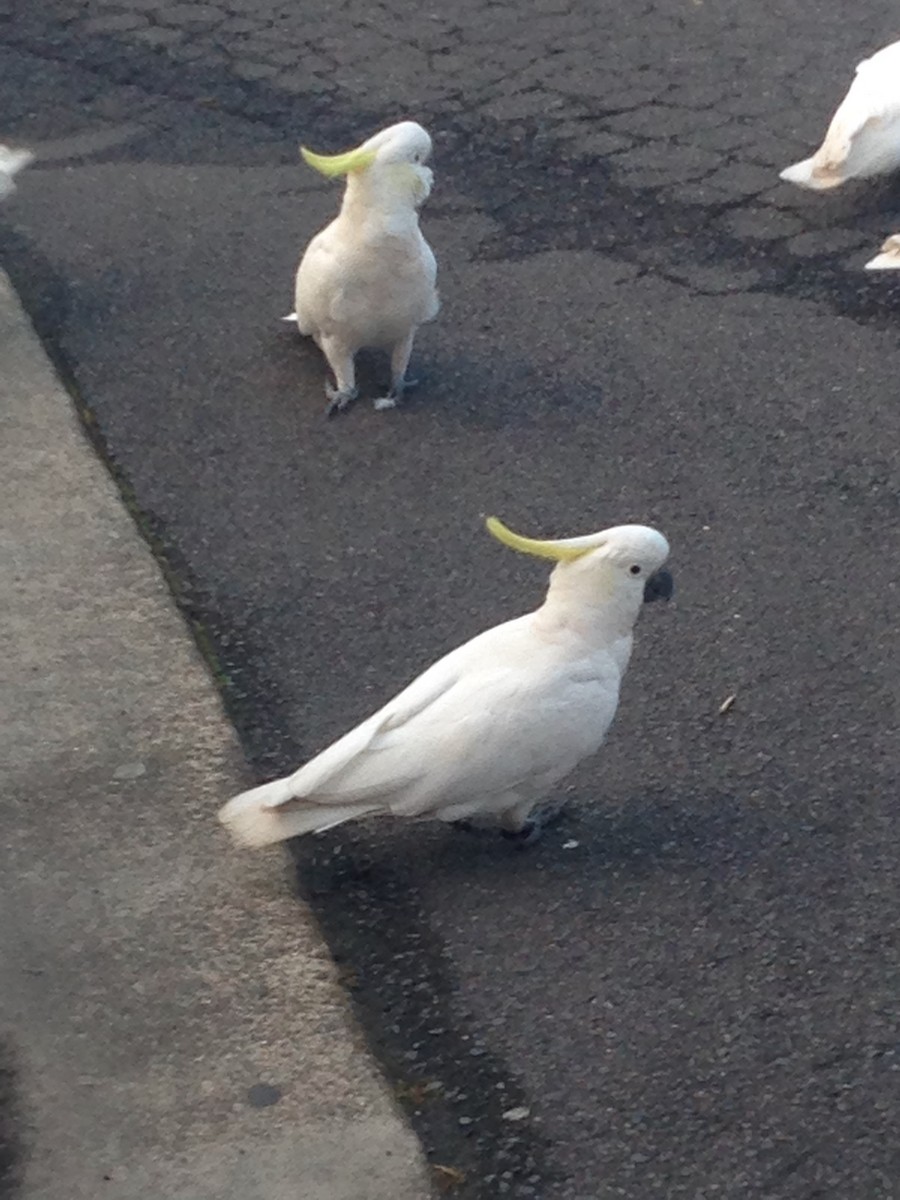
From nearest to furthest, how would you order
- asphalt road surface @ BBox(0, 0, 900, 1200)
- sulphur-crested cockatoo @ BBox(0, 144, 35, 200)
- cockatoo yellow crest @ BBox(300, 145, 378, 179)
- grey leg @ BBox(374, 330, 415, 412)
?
asphalt road surface @ BBox(0, 0, 900, 1200) < cockatoo yellow crest @ BBox(300, 145, 378, 179) < grey leg @ BBox(374, 330, 415, 412) < sulphur-crested cockatoo @ BBox(0, 144, 35, 200)

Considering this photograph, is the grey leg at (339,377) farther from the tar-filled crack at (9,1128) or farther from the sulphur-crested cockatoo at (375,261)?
the tar-filled crack at (9,1128)

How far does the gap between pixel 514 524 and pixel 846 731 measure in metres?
0.98

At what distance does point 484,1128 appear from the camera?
2443mm

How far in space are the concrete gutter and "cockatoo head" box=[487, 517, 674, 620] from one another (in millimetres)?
667

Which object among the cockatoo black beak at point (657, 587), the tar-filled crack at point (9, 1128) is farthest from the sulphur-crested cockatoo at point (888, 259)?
the tar-filled crack at point (9, 1128)

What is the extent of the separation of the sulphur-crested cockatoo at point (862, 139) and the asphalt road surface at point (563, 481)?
0.10 metres

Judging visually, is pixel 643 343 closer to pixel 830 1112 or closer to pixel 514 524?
pixel 514 524

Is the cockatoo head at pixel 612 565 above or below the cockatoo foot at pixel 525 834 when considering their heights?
above

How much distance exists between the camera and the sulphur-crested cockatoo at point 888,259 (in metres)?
4.75

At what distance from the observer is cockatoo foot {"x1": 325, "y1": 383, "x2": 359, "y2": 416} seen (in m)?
4.29

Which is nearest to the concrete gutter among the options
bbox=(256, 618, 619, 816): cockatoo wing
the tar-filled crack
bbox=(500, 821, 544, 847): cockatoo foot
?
the tar-filled crack

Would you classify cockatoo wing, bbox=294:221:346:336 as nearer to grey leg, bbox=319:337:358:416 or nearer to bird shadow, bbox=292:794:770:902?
grey leg, bbox=319:337:358:416

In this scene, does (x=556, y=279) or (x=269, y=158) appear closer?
(x=556, y=279)

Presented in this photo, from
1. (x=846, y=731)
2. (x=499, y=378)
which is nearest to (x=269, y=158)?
(x=499, y=378)
